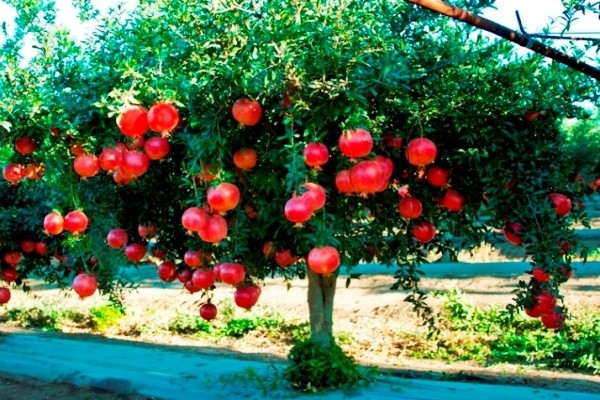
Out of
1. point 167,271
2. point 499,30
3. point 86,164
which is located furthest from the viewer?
point 167,271

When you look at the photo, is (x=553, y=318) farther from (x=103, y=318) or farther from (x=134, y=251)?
(x=103, y=318)

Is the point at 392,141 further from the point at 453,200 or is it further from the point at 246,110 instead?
the point at 246,110

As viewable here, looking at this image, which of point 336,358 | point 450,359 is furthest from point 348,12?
point 450,359

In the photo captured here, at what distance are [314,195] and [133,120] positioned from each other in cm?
94

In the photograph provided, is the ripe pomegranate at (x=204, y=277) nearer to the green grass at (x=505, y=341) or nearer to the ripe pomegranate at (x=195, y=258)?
the ripe pomegranate at (x=195, y=258)

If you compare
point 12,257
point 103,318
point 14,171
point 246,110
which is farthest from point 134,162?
point 103,318

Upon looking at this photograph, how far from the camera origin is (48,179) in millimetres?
3969

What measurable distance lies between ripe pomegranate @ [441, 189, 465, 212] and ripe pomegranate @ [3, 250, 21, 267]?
4.11 m

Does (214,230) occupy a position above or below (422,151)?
below

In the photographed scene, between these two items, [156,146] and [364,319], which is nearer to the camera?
[156,146]

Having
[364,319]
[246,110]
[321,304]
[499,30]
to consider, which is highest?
[246,110]

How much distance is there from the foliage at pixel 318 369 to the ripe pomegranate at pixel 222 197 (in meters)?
1.61

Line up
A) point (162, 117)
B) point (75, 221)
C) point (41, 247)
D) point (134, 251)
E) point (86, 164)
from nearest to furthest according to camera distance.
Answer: point (162, 117), point (86, 164), point (75, 221), point (134, 251), point (41, 247)

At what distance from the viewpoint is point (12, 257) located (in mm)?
6309
